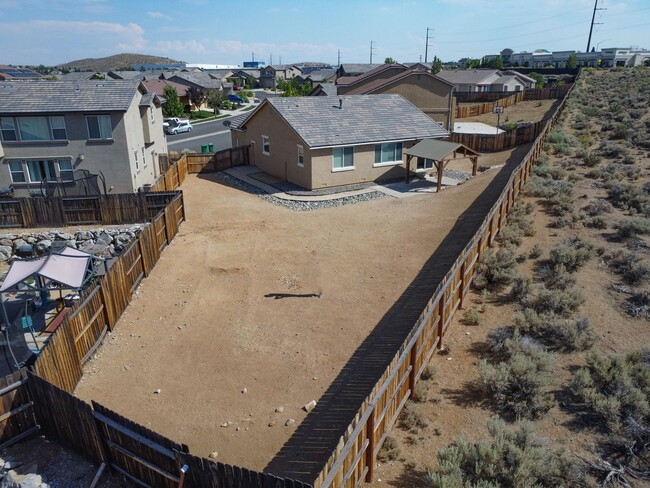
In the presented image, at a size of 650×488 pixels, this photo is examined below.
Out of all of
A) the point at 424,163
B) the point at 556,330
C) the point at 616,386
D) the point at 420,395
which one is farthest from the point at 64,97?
the point at 616,386

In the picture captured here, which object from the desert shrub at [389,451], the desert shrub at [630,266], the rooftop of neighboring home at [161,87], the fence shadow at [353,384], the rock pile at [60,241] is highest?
the rooftop of neighboring home at [161,87]

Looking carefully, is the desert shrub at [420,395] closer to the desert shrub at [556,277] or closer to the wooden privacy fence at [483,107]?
the desert shrub at [556,277]

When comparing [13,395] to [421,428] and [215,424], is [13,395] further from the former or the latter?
[421,428]

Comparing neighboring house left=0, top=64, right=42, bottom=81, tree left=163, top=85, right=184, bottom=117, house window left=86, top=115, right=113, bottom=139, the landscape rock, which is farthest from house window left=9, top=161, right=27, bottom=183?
neighboring house left=0, top=64, right=42, bottom=81

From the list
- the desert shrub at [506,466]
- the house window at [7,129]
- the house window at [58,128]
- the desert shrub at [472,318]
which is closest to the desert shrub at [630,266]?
the desert shrub at [472,318]

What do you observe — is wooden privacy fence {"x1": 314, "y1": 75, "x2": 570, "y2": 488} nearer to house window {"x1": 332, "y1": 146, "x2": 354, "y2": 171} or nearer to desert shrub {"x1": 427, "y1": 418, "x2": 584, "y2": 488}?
desert shrub {"x1": 427, "y1": 418, "x2": 584, "y2": 488}

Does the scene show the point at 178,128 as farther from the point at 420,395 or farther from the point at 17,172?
the point at 420,395

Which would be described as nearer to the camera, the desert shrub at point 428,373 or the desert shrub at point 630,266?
the desert shrub at point 428,373

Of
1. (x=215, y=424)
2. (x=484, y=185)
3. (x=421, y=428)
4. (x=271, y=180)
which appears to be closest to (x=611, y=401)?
(x=421, y=428)
